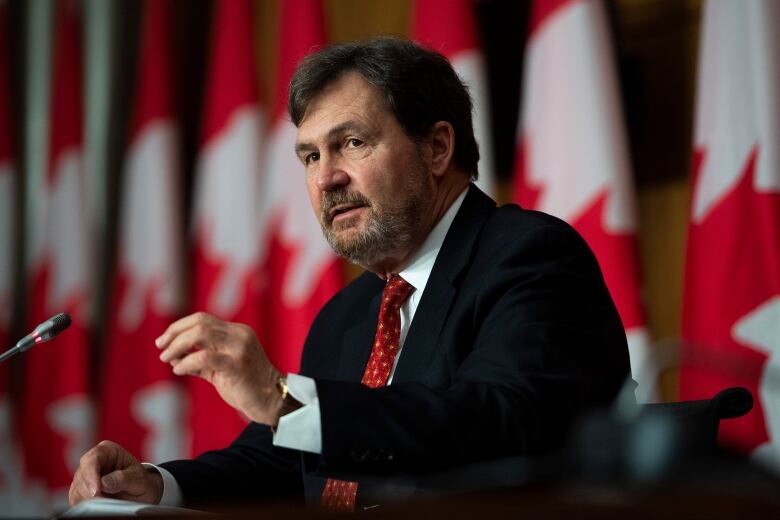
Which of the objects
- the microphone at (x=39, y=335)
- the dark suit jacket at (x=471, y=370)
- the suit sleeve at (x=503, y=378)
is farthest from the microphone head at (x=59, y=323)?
the suit sleeve at (x=503, y=378)

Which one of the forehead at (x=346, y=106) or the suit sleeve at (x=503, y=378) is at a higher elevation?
the forehead at (x=346, y=106)

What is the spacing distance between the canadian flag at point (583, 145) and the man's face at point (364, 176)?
41.9 inches

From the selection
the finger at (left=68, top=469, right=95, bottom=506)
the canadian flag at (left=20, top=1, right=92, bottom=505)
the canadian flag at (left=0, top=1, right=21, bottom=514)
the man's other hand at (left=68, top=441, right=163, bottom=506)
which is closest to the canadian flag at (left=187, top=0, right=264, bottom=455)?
the canadian flag at (left=20, top=1, right=92, bottom=505)

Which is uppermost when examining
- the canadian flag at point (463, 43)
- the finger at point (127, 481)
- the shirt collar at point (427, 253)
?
the canadian flag at point (463, 43)

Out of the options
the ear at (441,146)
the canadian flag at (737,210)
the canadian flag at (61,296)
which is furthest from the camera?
the canadian flag at (61,296)

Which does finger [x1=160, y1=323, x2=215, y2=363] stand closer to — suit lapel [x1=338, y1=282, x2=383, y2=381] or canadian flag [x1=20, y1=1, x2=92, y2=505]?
suit lapel [x1=338, y1=282, x2=383, y2=381]

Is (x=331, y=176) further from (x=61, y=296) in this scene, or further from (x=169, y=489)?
(x=61, y=296)

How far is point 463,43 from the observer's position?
390 cm

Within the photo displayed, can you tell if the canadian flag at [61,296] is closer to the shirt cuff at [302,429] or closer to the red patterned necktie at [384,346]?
the red patterned necktie at [384,346]

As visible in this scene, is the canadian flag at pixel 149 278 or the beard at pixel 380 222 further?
the canadian flag at pixel 149 278

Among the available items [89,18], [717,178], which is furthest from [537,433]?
[89,18]

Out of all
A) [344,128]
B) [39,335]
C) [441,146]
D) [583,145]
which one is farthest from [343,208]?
[583,145]

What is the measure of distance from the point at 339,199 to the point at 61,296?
270 cm

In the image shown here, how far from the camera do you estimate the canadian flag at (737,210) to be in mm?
3012
